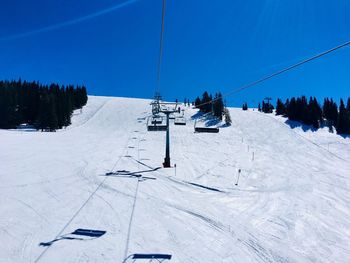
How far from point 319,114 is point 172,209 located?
5345 cm

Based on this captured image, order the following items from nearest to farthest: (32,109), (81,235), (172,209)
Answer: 1. (81,235)
2. (172,209)
3. (32,109)

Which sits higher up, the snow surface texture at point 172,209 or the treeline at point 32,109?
the treeline at point 32,109

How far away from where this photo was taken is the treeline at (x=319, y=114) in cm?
5040

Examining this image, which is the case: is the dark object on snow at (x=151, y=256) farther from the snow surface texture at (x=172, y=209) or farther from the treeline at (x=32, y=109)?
the treeline at (x=32, y=109)

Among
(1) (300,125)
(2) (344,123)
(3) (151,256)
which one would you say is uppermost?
(2) (344,123)

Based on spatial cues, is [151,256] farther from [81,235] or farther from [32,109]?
[32,109]

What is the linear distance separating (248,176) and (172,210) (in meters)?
9.61

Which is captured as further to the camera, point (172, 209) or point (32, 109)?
point (32, 109)

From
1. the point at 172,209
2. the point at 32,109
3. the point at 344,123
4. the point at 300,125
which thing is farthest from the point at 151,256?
the point at 32,109

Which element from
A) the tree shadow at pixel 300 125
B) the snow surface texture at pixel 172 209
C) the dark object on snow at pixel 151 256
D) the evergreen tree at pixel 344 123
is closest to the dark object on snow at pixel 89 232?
the snow surface texture at pixel 172 209

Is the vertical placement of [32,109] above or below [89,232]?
above

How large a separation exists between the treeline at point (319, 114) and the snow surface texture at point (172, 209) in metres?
30.2

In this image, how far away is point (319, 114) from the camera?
55.4 m

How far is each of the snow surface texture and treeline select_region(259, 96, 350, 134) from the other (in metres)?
30.2
